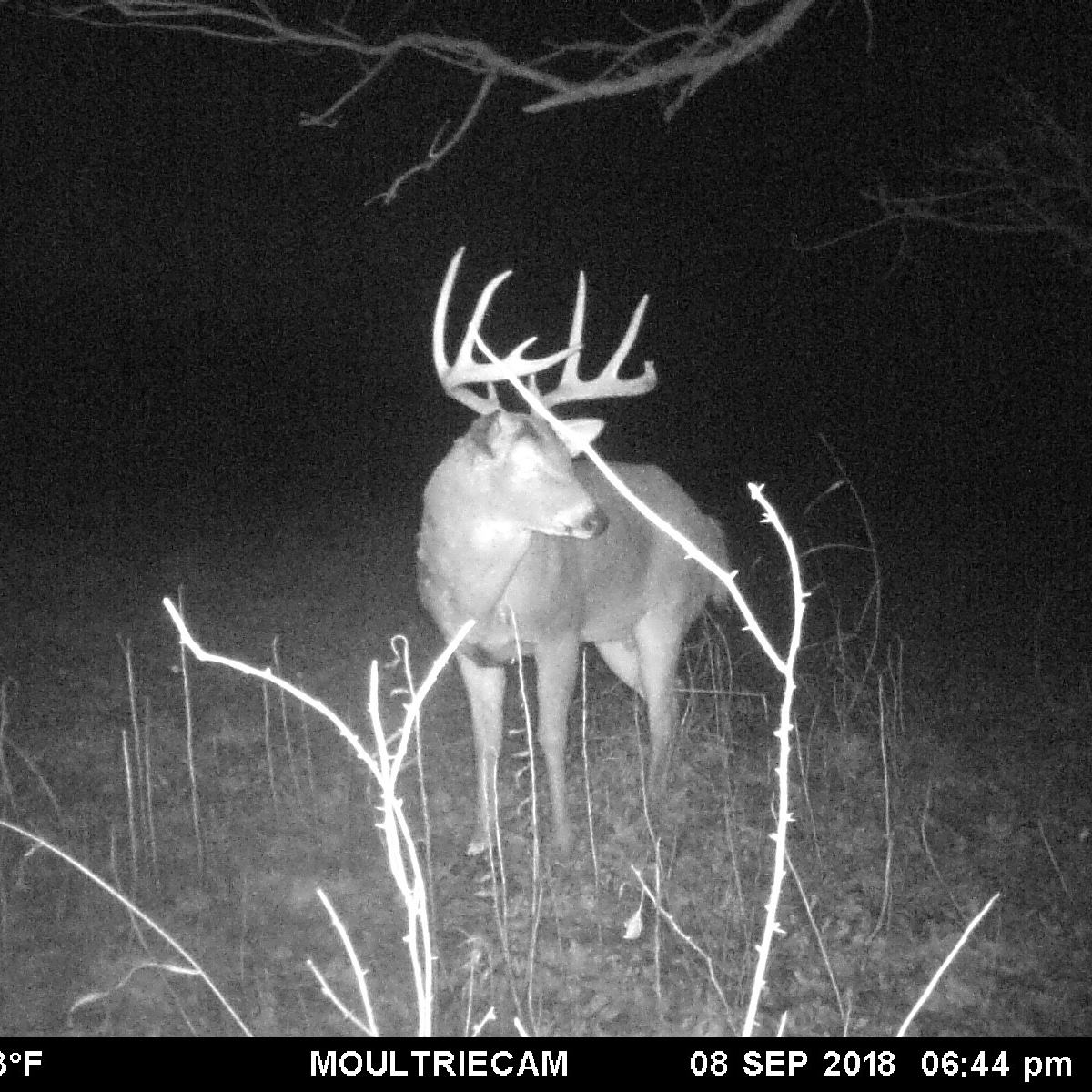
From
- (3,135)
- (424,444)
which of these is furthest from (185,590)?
(3,135)

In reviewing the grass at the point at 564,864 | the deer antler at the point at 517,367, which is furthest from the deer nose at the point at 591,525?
the grass at the point at 564,864

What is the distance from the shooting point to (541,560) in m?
5.94

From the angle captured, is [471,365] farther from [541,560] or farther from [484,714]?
[484,714]

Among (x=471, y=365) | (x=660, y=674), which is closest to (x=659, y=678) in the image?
(x=660, y=674)

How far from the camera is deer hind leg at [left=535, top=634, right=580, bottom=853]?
6.00m

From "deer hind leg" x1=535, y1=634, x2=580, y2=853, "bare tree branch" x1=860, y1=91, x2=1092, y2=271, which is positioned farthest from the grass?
"bare tree branch" x1=860, y1=91, x2=1092, y2=271

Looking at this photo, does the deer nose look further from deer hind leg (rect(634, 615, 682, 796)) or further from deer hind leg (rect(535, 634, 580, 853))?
deer hind leg (rect(634, 615, 682, 796))

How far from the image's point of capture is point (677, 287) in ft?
94.1

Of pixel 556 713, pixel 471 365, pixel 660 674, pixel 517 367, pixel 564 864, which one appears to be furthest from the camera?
pixel 660 674

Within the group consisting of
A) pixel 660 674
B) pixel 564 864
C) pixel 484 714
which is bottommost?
Result: pixel 564 864

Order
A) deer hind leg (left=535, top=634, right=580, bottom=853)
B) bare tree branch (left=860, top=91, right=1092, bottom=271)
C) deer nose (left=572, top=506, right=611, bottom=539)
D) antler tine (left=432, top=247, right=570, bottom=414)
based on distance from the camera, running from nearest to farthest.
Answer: antler tine (left=432, top=247, right=570, bottom=414), deer nose (left=572, top=506, right=611, bottom=539), deer hind leg (left=535, top=634, right=580, bottom=853), bare tree branch (left=860, top=91, right=1092, bottom=271)

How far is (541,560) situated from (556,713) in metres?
0.65

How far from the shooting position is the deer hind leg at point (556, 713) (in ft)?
19.7
